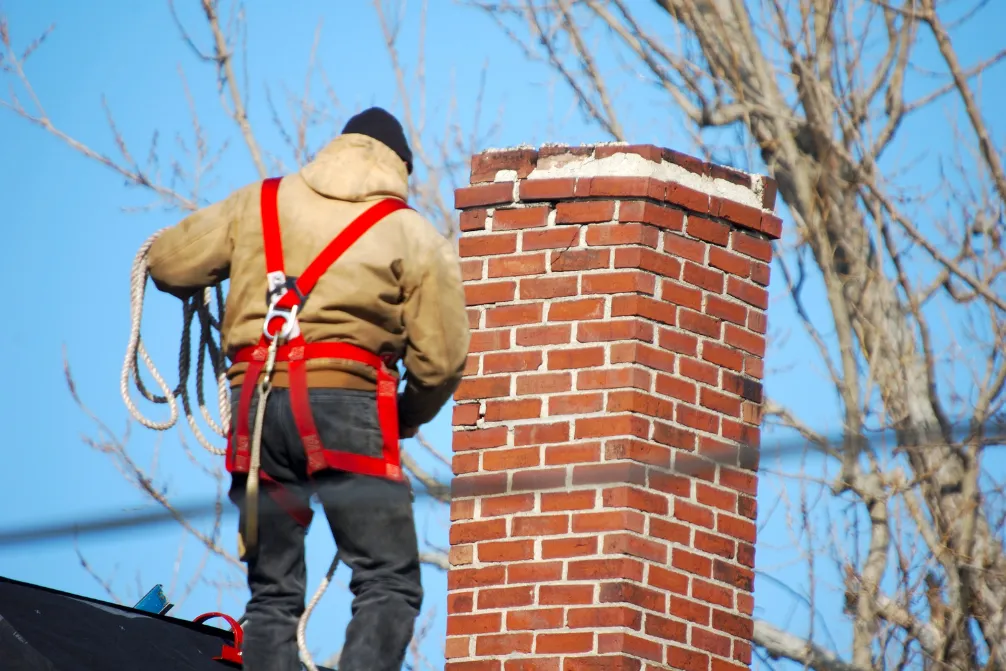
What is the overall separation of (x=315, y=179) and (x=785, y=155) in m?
11.3

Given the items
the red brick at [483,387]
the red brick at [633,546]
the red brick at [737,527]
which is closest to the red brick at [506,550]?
the red brick at [633,546]

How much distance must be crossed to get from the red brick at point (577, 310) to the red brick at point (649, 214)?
324 millimetres

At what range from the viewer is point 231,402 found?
4.96 metres

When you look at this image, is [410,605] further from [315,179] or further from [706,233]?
[706,233]

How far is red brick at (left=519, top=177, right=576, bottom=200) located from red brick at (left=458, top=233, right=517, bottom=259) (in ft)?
0.56

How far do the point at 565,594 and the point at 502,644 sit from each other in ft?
1.00

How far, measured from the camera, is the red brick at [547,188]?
6500 mm

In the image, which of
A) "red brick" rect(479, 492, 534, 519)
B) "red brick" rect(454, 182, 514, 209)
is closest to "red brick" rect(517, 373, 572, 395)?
"red brick" rect(479, 492, 534, 519)

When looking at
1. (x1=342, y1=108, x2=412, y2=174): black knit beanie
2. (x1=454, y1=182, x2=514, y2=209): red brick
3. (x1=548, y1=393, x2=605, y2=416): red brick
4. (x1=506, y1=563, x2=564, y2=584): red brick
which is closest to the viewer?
(x1=342, y1=108, x2=412, y2=174): black knit beanie

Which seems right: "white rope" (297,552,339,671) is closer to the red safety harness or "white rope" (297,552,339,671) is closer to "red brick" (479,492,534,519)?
the red safety harness

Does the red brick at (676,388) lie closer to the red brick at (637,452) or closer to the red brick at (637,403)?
the red brick at (637,403)

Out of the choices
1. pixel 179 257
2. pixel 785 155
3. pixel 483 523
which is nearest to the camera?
pixel 179 257

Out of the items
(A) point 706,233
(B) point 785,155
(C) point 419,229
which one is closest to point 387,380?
(C) point 419,229

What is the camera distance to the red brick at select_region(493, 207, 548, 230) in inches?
258
